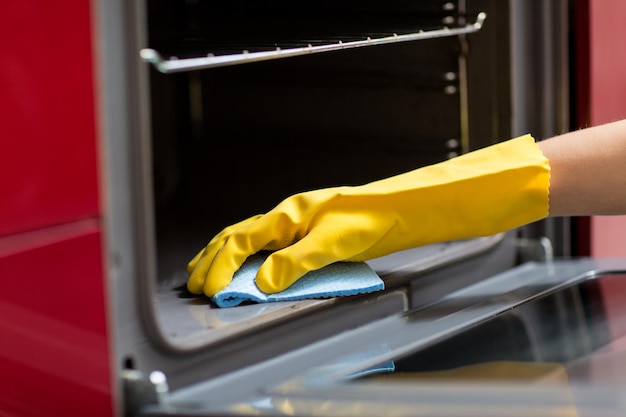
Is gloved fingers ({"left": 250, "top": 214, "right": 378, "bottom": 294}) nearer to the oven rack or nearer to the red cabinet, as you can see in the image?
the oven rack

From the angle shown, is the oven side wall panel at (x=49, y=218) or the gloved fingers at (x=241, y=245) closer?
the oven side wall panel at (x=49, y=218)

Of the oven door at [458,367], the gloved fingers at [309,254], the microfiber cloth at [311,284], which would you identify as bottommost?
the oven door at [458,367]

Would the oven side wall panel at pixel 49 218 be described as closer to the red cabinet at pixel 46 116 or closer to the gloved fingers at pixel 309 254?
the red cabinet at pixel 46 116

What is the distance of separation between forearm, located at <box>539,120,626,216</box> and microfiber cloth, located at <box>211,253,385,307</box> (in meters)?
0.27

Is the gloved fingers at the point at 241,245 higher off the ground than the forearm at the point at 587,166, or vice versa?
the forearm at the point at 587,166

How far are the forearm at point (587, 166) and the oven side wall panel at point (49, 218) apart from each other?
65 centimetres

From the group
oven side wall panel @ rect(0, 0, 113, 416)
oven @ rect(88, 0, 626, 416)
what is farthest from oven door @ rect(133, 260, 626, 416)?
oven side wall panel @ rect(0, 0, 113, 416)

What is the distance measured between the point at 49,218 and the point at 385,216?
0.50 meters

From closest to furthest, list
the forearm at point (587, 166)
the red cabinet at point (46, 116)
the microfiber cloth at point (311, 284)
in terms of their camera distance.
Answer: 1. the red cabinet at point (46, 116)
2. the microfiber cloth at point (311, 284)
3. the forearm at point (587, 166)

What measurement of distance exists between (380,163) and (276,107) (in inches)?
7.9

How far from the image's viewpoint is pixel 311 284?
48.4 inches

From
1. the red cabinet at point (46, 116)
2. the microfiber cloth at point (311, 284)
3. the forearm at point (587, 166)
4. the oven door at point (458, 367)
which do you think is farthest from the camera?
the forearm at point (587, 166)

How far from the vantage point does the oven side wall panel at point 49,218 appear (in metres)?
0.83

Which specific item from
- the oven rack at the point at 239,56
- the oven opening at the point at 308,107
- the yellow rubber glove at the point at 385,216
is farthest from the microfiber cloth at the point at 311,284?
the oven opening at the point at 308,107
